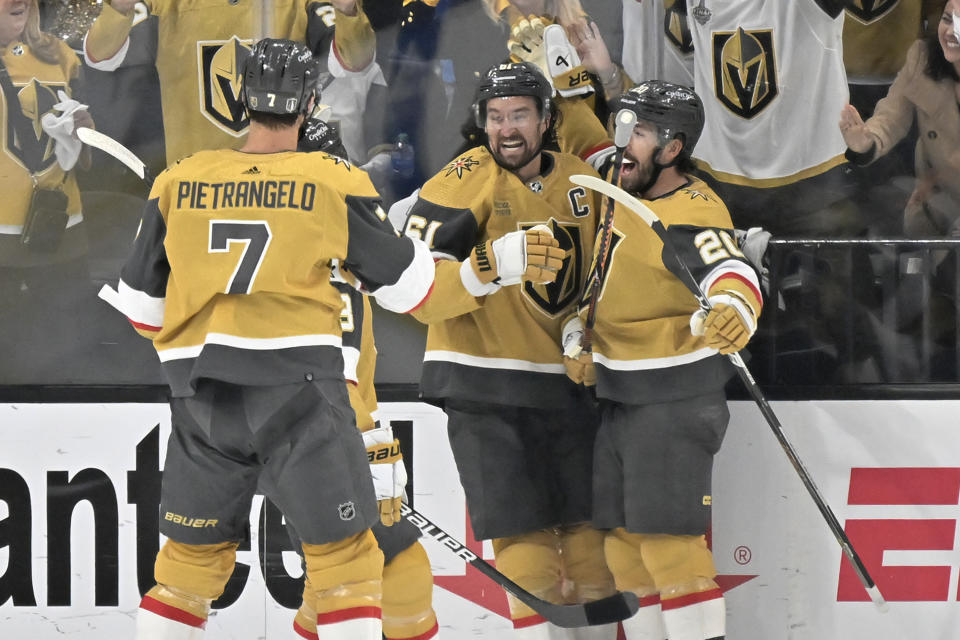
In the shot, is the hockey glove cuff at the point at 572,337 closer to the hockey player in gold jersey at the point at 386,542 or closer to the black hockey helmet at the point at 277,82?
the hockey player in gold jersey at the point at 386,542

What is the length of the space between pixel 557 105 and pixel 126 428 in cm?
154

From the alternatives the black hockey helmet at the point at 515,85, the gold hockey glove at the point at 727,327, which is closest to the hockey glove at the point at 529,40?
the black hockey helmet at the point at 515,85

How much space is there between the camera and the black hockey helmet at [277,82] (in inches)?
99.0

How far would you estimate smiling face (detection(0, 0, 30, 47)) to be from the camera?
3449 mm

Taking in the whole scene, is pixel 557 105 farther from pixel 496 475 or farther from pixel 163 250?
pixel 163 250

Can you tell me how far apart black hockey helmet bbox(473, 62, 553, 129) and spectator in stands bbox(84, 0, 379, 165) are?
491mm

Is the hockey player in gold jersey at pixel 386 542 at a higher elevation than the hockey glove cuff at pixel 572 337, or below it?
below

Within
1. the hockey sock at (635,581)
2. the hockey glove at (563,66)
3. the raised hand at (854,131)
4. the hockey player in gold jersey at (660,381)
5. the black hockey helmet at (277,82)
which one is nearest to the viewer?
the black hockey helmet at (277,82)

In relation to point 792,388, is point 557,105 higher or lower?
higher

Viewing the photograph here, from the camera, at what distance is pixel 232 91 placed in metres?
→ 3.46

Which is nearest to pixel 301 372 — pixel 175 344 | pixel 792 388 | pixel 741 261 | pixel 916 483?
pixel 175 344

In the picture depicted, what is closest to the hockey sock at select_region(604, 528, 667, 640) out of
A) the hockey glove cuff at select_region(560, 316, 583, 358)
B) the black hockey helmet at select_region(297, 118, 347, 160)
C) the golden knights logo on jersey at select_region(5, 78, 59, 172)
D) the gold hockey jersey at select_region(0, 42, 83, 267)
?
the hockey glove cuff at select_region(560, 316, 583, 358)

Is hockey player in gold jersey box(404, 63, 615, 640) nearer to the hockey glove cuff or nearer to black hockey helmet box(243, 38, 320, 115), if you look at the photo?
the hockey glove cuff

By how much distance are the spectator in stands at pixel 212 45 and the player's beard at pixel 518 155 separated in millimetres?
557
